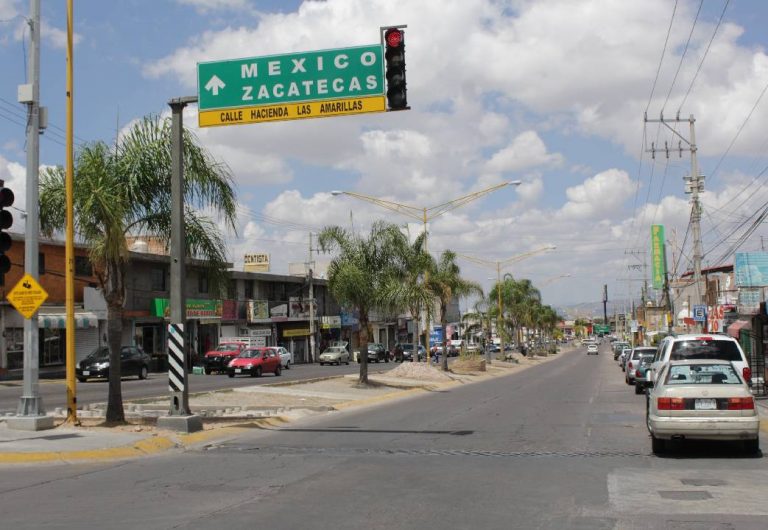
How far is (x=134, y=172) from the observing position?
16.1 m

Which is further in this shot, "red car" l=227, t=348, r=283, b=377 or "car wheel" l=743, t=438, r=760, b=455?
"red car" l=227, t=348, r=283, b=377

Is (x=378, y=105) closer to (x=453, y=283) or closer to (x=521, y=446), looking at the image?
(x=521, y=446)

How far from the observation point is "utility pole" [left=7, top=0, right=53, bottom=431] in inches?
597

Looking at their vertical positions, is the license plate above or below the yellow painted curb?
above

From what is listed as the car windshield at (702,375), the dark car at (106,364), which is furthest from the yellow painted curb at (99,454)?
the dark car at (106,364)

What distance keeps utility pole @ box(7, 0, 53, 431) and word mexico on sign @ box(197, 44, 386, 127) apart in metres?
Result: 3.36

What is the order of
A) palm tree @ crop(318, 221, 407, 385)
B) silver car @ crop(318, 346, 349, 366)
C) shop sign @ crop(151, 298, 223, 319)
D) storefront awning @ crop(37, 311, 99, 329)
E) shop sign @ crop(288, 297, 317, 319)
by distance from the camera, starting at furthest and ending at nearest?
shop sign @ crop(288, 297, 317, 319)
silver car @ crop(318, 346, 349, 366)
shop sign @ crop(151, 298, 223, 319)
storefront awning @ crop(37, 311, 99, 329)
palm tree @ crop(318, 221, 407, 385)

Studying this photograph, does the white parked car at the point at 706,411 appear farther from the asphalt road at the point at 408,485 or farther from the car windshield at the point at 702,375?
the asphalt road at the point at 408,485

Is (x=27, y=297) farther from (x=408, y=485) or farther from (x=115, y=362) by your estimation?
(x=408, y=485)

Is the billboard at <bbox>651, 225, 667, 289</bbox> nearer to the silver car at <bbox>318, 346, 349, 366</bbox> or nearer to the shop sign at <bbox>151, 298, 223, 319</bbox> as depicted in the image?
the silver car at <bbox>318, 346, 349, 366</bbox>

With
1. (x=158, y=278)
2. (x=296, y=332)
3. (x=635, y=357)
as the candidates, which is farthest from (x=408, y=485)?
(x=296, y=332)

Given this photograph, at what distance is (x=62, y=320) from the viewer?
134 ft

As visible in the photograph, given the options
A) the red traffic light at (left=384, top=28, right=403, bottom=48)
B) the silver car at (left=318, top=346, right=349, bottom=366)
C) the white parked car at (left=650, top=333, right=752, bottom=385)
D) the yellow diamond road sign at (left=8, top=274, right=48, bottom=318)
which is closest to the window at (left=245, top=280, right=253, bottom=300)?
the silver car at (left=318, top=346, right=349, bottom=366)

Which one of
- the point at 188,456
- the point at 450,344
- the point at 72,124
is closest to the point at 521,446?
the point at 188,456
